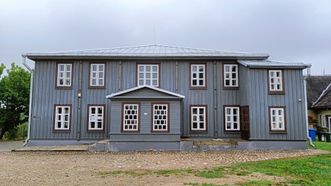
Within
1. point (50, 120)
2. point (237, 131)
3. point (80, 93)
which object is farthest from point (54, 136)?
point (237, 131)

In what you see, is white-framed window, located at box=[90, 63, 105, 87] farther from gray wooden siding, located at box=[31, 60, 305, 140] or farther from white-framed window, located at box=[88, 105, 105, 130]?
white-framed window, located at box=[88, 105, 105, 130]

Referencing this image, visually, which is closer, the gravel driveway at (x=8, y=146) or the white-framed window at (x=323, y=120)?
the gravel driveway at (x=8, y=146)

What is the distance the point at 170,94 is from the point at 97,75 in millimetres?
5064

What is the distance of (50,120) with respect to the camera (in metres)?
19.2

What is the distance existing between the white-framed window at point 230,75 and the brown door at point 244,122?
1708 millimetres

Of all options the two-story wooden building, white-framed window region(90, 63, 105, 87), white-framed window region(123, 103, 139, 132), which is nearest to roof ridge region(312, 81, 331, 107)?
the two-story wooden building

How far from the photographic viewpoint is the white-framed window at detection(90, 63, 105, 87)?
19609mm

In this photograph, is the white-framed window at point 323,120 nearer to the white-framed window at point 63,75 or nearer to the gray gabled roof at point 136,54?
the gray gabled roof at point 136,54

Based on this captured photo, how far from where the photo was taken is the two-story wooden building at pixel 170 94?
1772 cm

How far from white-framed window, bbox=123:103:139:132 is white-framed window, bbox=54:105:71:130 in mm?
4010

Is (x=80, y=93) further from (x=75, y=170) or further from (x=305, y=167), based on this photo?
(x=305, y=167)

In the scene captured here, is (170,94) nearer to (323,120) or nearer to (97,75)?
→ (97,75)

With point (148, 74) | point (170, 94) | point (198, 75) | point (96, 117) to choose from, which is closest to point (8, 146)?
point (96, 117)

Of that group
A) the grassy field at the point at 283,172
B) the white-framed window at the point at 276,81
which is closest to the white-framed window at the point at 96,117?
the grassy field at the point at 283,172
